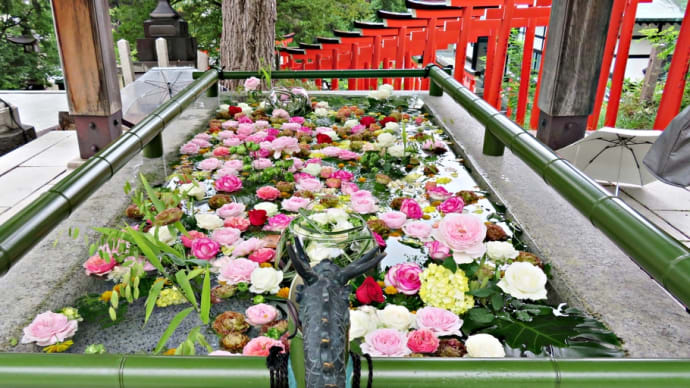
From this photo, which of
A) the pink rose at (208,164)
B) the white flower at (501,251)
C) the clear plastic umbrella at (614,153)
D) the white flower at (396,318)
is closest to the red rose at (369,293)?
the white flower at (396,318)

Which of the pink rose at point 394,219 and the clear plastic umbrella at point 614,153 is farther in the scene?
the clear plastic umbrella at point 614,153

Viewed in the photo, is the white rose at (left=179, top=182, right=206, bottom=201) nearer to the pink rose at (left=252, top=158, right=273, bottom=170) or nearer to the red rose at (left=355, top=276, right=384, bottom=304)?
the pink rose at (left=252, top=158, right=273, bottom=170)

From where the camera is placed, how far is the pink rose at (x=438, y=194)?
201cm

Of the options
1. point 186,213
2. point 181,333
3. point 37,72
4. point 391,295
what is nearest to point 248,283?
point 181,333

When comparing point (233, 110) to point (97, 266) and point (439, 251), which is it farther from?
point (439, 251)

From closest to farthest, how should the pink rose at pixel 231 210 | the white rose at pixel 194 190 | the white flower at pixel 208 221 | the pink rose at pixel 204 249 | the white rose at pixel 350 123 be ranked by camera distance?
1. the pink rose at pixel 204 249
2. the white flower at pixel 208 221
3. the pink rose at pixel 231 210
4. the white rose at pixel 194 190
5. the white rose at pixel 350 123

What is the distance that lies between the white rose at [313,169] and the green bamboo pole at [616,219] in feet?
2.54

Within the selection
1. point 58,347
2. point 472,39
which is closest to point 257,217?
point 58,347

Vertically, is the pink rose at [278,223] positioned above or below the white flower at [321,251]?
below

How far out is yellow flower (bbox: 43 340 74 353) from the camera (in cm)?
119

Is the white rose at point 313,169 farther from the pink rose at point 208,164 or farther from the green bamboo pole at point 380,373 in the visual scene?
the green bamboo pole at point 380,373

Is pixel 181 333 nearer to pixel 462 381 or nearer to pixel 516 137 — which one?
pixel 462 381

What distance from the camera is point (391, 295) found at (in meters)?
1.44

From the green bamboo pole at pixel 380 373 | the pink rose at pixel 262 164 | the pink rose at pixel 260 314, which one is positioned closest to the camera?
the green bamboo pole at pixel 380 373
